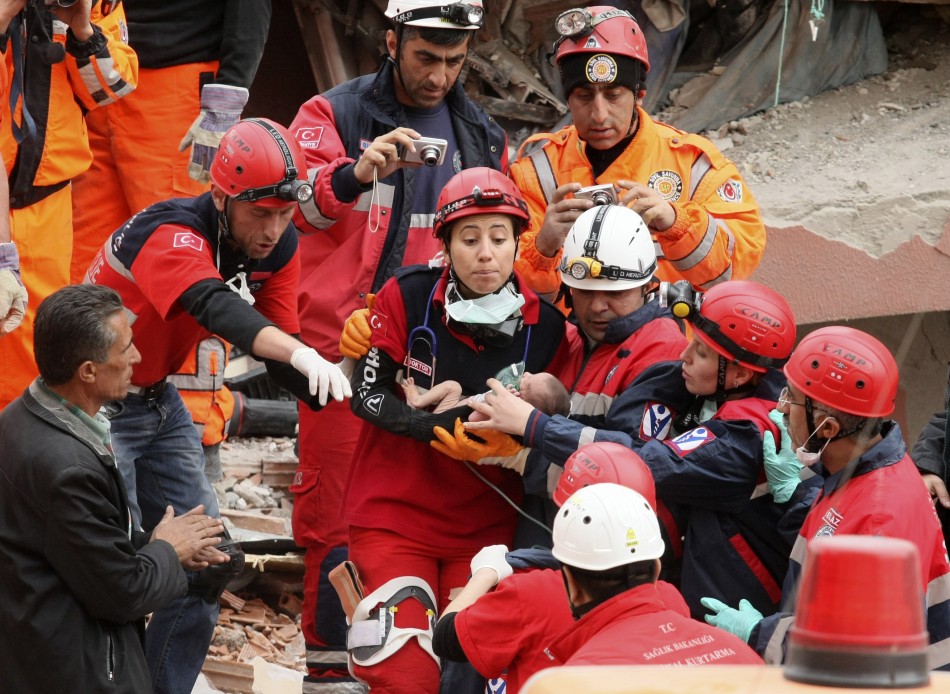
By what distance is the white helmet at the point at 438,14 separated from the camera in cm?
568

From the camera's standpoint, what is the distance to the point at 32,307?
20.1 ft

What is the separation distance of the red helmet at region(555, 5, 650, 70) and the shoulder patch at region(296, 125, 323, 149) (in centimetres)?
100

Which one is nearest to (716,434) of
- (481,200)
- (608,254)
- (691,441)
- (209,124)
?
(691,441)

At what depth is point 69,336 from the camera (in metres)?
4.42

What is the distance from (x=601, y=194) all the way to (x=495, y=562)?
151 cm

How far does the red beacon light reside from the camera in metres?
1.92

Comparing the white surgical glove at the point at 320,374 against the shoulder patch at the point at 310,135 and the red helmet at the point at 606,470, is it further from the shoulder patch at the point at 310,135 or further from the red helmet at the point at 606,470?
the shoulder patch at the point at 310,135

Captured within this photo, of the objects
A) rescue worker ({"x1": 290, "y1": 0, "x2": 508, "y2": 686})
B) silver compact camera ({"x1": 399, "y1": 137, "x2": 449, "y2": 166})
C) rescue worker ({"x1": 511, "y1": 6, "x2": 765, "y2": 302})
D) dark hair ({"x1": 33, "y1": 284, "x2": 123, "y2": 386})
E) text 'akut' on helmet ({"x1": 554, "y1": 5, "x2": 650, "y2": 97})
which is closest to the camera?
dark hair ({"x1": 33, "y1": 284, "x2": 123, "y2": 386})

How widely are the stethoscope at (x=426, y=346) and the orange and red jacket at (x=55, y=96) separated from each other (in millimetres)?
2068

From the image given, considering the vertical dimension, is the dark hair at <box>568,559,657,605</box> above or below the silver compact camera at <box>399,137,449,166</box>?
below

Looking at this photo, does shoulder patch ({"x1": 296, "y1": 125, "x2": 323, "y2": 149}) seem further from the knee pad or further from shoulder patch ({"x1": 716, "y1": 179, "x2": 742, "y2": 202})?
the knee pad

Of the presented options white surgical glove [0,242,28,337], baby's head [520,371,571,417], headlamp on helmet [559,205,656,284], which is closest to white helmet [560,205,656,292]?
headlamp on helmet [559,205,656,284]

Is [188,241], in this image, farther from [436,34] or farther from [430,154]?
[436,34]

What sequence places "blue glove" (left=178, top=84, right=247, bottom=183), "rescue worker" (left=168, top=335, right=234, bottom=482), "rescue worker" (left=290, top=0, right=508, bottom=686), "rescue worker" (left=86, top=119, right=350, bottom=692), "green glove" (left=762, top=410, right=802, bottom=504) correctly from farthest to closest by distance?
"rescue worker" (left=168, top=335, right=234, bottom=482)
"blue glove" (left=178, top=84, right=247, bottom=183)
"rescue worker" (left=290, top=0, right=508, bottom=686)
"rescue worker" (left=86, top=119, right=350, bottom=692)
"green glove" (left=762, top=410, right=802, bottom=504)
